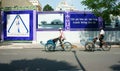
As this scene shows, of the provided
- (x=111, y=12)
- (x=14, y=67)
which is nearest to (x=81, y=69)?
(x=14, y=67)

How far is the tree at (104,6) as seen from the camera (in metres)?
27.2

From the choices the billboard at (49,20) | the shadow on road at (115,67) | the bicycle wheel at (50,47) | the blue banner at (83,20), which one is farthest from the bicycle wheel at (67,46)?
the billboard at (49,20)

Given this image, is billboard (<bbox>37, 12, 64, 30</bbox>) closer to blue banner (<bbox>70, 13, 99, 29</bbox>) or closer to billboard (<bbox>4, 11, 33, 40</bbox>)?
billboard (<bbox>4, 11, 33, 40</bbox>)

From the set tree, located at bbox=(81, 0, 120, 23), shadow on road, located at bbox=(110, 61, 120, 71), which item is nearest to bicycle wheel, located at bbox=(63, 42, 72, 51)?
tree, located at bbox=(81, 0, 120, 23)

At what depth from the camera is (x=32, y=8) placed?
3097 centimetres

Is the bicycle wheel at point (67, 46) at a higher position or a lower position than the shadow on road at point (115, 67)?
higher

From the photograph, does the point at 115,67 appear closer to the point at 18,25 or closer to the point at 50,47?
the point at 50,47

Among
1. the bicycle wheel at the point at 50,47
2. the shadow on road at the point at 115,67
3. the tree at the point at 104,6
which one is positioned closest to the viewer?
the shadow on road at the point at 115,67

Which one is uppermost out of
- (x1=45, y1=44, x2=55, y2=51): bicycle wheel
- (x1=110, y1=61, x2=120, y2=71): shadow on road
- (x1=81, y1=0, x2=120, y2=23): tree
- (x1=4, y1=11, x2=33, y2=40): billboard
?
(x1=81, y1=0, x2=120, y2=23): tree

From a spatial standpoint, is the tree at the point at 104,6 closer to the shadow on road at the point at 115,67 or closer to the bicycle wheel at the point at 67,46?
the bicycle wheel at the point at 67,46

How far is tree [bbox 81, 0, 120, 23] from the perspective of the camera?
89.1 ft

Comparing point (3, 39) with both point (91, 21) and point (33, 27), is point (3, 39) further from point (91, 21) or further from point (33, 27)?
point (91, 21)

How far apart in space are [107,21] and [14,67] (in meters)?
16.8

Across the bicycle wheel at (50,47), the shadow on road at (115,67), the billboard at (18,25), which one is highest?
the billboard at (18,25)
